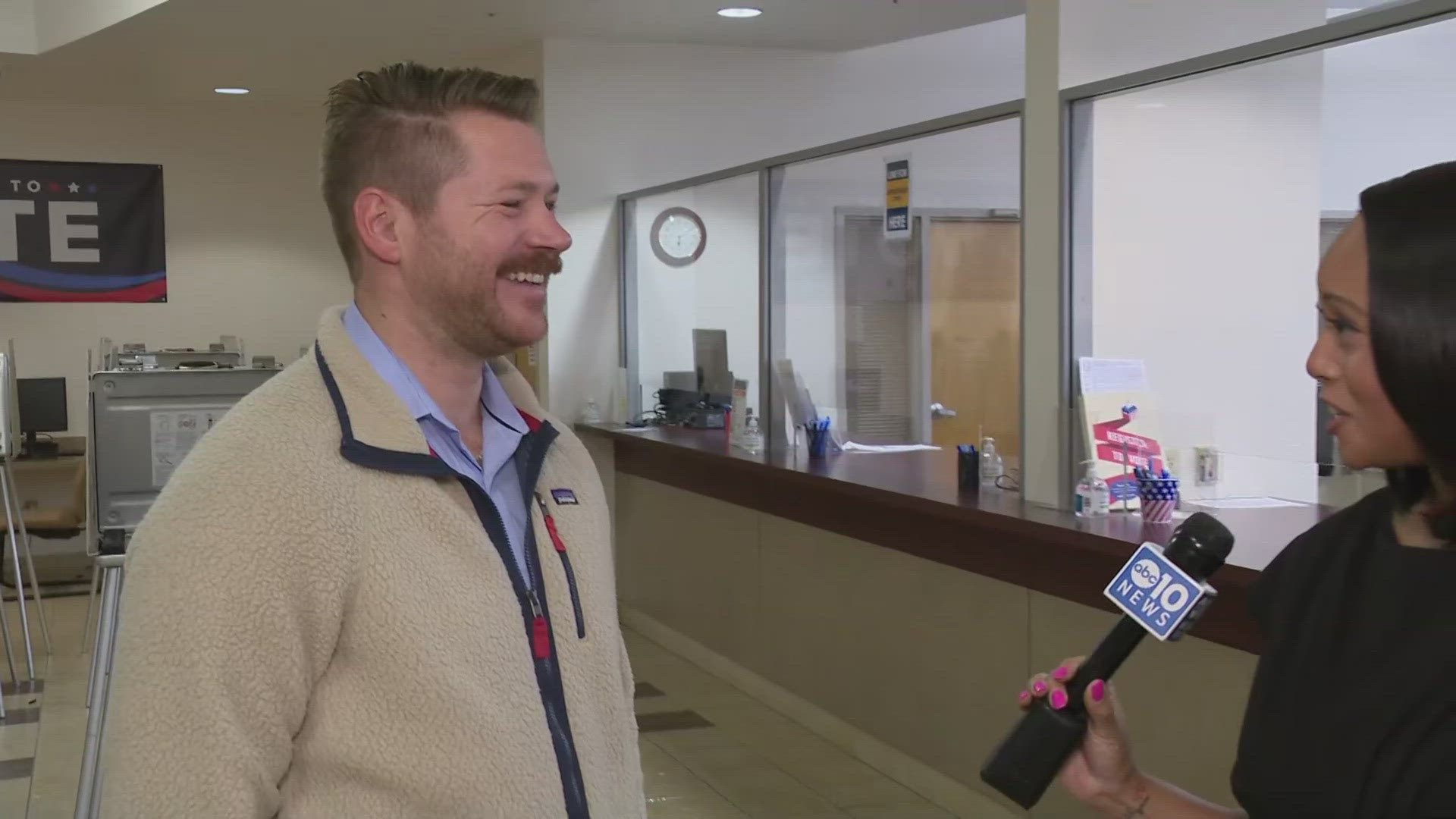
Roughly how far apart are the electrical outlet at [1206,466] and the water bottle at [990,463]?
2.32 feet

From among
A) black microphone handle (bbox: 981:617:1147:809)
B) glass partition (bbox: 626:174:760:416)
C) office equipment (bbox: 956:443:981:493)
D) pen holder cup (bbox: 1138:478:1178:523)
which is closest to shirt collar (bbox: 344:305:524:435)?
black microphone handle (bbox: 981:617:1147:809)

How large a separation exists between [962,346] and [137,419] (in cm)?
310

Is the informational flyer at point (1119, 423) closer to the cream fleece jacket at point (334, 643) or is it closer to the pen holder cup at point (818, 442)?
the pen holder cup at point (818, 442)

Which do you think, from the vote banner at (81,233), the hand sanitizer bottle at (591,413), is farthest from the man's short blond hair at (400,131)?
the vote banner at (81,233)

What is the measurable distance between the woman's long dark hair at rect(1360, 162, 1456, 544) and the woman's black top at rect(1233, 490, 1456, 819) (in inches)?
3.4

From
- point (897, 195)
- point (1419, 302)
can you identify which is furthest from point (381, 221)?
point (897, 195)

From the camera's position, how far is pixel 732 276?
6.50m

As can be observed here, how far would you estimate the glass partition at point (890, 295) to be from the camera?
5254mm

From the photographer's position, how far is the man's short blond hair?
1378 mm

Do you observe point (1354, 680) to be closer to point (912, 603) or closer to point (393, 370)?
point (393, 370)

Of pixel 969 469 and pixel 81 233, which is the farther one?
pixel 81 233

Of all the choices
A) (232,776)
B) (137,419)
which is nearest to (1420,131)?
(137,419)

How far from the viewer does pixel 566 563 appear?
4.68 feet

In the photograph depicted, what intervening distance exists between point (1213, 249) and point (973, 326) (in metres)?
1.35
